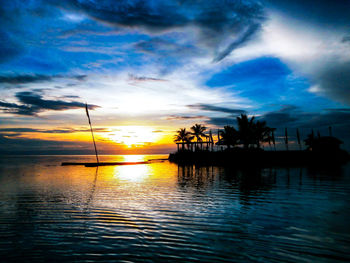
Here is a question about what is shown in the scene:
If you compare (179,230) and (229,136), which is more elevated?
(229,136)

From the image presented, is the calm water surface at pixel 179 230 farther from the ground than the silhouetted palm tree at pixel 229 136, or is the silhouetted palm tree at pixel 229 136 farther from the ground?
the silhouetted palm tree at pixel 229 136

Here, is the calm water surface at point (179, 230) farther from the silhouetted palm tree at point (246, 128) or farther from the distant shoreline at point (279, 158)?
the silhouetted palm tree at point (246, 128)

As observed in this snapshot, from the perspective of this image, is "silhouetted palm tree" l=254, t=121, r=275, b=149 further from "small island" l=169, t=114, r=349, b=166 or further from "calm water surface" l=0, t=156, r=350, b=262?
"calm water surface" l=0, t=156, r=350, b=262

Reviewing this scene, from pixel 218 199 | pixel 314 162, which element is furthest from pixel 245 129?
pixel 218 199

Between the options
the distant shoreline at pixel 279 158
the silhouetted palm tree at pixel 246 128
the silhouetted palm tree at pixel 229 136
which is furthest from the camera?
the silhouetted palm tree at pixel 229 136

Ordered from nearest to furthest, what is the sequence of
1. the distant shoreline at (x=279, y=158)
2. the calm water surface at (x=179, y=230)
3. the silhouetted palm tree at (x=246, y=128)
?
the calm water surface at (x=179, y=230), the distant shoreline at (x=279, y=158), the silhouetted palm tree at (x=246, y=128)

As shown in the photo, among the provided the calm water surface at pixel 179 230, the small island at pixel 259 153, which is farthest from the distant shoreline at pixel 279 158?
the calm water surface at pixel 179 230

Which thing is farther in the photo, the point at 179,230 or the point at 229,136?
the point at 229,136

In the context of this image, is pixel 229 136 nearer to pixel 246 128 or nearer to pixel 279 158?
pixel 246 128

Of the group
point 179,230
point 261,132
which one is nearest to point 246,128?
point 261,132

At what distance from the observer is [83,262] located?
7.70 meters

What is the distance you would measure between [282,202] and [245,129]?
60.2 metres

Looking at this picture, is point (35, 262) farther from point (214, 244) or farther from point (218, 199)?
point (218, 199)

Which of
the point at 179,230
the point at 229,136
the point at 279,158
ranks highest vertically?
the point at 229,136
